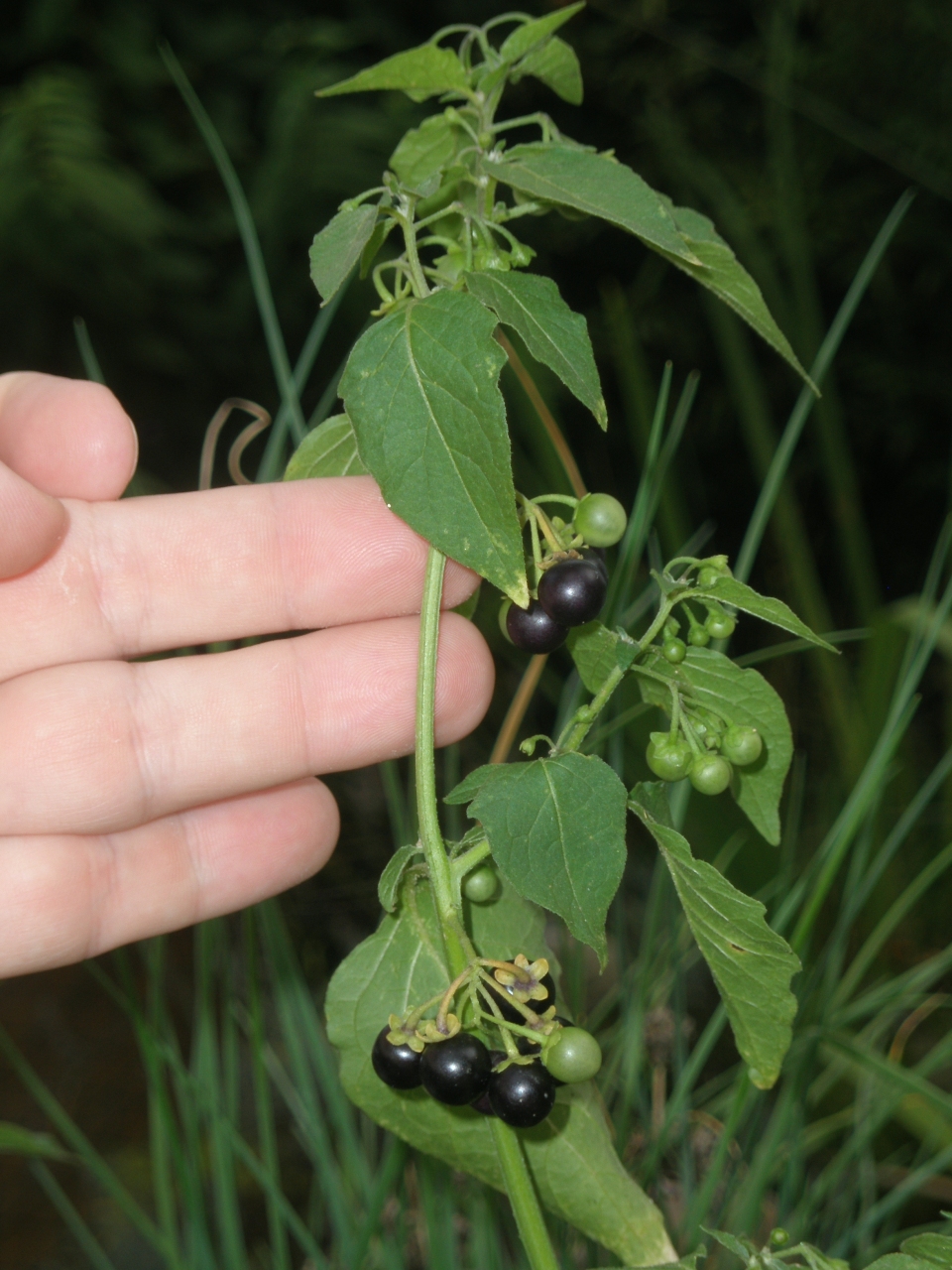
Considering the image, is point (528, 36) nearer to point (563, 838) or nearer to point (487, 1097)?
point (563, 838)

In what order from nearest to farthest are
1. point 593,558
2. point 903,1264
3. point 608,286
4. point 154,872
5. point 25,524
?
point 903,1264
point 593,558
point 25,524
point 154,872
point 608,286

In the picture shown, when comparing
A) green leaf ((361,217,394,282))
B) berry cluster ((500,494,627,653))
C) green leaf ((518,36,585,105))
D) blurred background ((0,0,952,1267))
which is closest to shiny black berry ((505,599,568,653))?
berry cluster ((500,494,627,653))

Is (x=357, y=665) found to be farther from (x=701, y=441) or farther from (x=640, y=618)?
(x=701, y=441)

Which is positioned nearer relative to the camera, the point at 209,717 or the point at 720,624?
the point at 720,624

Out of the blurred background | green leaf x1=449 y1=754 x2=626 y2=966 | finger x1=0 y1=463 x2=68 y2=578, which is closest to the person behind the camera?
green leaf x1=449 y1=754 x2=626 y2=966

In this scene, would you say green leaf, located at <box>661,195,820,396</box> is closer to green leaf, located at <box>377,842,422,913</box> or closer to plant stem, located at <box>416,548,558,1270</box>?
plant stem, located at <box>416,548,558,1270</box>

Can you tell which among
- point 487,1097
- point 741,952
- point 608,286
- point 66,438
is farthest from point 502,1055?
point 608,286
